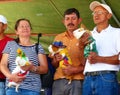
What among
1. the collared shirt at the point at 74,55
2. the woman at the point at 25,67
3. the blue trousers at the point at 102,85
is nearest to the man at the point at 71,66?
the collared shirt at the point at 74,55

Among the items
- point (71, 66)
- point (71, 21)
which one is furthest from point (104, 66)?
point (71, 21)

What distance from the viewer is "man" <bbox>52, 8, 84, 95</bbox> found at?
4148 mm

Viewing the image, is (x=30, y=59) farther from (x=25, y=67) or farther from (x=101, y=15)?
(x=101, y=15)

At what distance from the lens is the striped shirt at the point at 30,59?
3971mm

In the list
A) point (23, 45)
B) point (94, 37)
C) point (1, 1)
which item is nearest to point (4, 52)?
point (23, 45)

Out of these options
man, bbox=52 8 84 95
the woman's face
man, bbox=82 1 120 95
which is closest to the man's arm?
man, bbox=82 1 120 95

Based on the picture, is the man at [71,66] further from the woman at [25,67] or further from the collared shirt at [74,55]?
the woman at [25,67]

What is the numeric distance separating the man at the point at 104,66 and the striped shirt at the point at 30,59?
0.52m

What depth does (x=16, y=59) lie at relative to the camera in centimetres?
396

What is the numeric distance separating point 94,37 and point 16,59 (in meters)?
0.86

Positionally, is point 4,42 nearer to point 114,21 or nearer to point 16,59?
point 16,59

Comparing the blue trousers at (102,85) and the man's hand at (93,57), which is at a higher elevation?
the man's hand at (93,57)

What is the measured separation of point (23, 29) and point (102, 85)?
1.07m

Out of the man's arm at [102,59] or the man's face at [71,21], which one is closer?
the man's arm at [102,59]
